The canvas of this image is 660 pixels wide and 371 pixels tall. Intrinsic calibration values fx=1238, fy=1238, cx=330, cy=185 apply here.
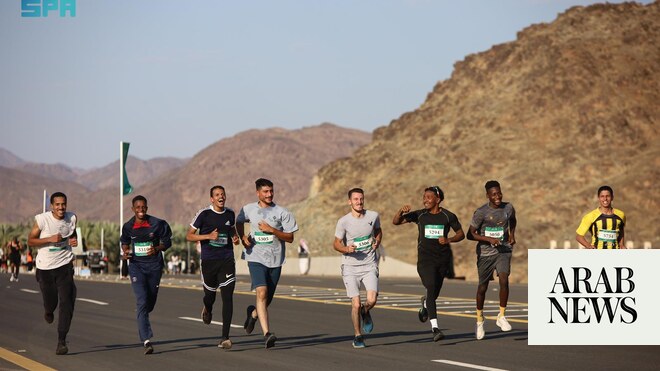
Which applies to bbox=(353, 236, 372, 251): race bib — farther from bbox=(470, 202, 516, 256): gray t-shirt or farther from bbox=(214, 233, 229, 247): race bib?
bbox=(470, 202, 516, 256): gray t-shirt

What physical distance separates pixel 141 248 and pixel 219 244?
1.05 meters

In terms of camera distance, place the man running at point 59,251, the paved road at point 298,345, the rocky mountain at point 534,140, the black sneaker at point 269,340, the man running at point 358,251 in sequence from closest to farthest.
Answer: the paved road at point 298,345
the man running at point 59,251
the black sneaker at point 269,340
the man running at point 358,251
the rocky mountain at point 534,140

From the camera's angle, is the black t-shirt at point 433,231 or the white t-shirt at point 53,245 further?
the black t-shirt at point 433,231

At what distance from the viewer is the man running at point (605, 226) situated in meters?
16.8

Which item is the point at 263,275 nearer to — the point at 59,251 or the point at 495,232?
the point at 59,251

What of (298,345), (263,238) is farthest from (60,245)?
(298,345)

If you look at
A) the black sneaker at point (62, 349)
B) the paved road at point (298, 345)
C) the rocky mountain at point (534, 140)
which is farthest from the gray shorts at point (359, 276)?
the rocky mountain at point (534, 140)

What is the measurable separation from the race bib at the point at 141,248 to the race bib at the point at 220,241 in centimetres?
89

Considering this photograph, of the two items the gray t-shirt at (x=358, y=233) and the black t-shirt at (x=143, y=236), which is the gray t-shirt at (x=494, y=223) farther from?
the black t-shirt at (x=143, y=236)

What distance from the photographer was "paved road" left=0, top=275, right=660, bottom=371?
45.9 ft

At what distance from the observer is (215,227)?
52.3ft

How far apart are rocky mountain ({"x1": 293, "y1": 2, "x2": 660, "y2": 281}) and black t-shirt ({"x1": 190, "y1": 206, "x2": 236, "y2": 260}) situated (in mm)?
57204

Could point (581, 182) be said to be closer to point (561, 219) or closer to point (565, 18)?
point (561, 219)

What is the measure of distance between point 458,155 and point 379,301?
61128 millimetres
